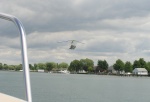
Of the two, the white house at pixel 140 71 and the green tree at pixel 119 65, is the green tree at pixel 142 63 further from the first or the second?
the green tree at pixel 119 65

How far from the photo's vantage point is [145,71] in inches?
7736

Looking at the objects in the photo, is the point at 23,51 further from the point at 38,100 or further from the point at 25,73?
the point at 38,100

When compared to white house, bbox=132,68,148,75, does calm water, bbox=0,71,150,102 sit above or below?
below

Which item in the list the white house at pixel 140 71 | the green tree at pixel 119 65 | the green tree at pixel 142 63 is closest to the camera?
the white house at pixel 140 71

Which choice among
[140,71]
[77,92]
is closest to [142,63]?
[140,71]

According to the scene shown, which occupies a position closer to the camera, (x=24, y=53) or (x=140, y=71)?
(x=24, y=53)

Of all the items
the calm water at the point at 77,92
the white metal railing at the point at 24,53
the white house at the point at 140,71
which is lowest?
the calm water at the point at 77,92

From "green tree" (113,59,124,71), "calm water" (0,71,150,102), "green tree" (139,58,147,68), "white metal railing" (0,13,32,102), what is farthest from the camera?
"green tree" (139,58,147,68)

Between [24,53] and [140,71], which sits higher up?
[24,53]

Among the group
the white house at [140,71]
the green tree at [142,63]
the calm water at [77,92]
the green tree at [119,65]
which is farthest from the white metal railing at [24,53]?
the green tree at [142,63]

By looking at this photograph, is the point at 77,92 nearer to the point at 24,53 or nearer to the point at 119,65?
the point at 24,53

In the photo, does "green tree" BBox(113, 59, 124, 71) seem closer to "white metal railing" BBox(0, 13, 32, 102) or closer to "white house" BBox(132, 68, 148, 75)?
"white house" BBox(132, 68, 148, 75)

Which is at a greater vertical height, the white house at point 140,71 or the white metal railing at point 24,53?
the white metal railing at point 24,53

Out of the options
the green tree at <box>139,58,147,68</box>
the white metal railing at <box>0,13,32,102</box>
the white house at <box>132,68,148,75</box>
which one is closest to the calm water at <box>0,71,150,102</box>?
the white metal railing at <box>0,13,32,102</box>
